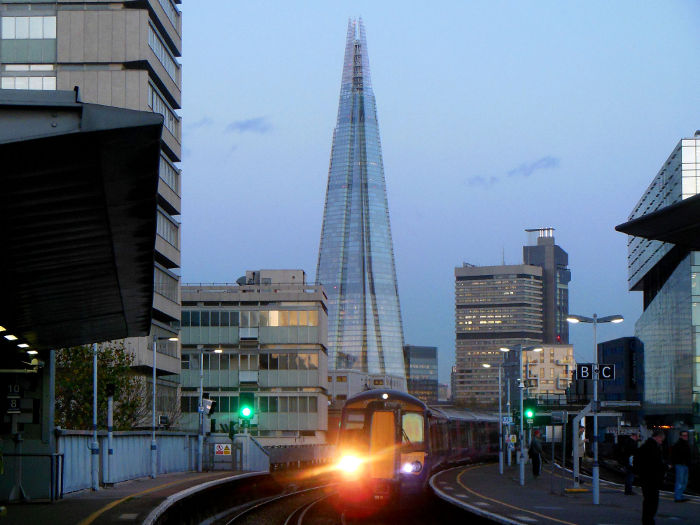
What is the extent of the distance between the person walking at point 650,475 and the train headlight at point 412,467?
33.4 feet

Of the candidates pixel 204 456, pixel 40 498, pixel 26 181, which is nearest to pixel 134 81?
pixel 204 456

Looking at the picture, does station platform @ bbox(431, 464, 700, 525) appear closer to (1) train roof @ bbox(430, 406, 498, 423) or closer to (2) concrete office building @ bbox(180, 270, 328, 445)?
(1) train roof @ bbox(430, 406, 498, 423)

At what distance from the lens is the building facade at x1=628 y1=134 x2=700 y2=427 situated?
87125mm

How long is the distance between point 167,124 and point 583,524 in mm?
69496

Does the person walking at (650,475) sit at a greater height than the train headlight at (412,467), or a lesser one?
greater

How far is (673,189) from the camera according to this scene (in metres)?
97.4

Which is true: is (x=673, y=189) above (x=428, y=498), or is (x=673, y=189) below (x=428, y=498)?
above

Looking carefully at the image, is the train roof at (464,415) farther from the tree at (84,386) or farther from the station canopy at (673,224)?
the station canopy at (673,224)

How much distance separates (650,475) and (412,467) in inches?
428

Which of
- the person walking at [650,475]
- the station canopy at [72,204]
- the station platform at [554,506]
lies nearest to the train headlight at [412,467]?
the station platform at [554,506]

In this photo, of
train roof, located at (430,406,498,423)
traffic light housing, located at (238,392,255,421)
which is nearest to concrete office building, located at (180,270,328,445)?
train roof, located at (430,406,498,423)

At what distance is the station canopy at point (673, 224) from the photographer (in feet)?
45.1

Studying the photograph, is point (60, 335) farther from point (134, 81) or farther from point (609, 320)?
point (134, 81)

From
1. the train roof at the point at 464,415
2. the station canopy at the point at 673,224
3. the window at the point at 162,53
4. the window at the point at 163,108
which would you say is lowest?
the train roof at the point at 464,415
